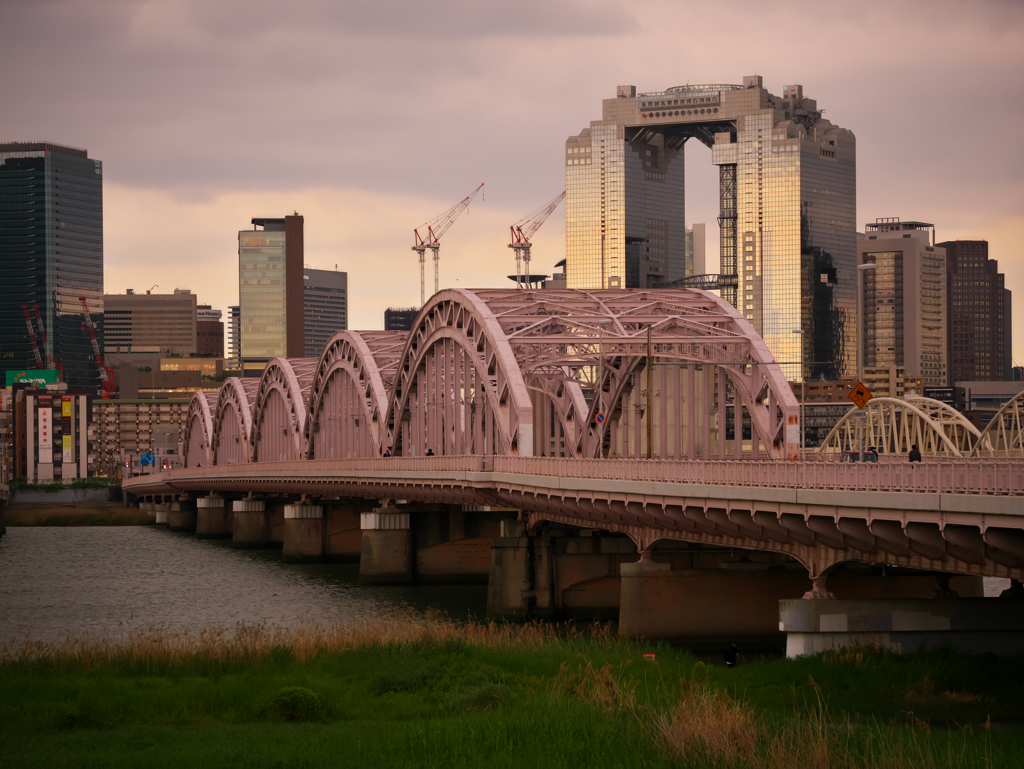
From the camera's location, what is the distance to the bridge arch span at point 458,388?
242 ft

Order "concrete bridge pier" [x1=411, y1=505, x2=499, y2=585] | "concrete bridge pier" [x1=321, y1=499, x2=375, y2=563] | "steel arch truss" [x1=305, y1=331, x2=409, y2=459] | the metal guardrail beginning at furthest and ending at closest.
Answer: "concrete bridge pier" [x1=321, y1=499, x2=375, y2=563], "steel arch truss" [x1=305, y1=331, x2=409, y2=459], "concrete bridge pier" [x1=411, y1=505, x2=499, y2=585], the metal guardrail

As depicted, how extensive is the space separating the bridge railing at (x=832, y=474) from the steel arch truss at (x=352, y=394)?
49.2m

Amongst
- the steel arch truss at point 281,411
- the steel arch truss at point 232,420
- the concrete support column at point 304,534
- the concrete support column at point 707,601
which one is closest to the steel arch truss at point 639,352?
the concrete support column at point 707,601

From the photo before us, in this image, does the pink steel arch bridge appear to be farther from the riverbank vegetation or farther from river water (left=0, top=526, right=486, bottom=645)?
river water (left=0, top=526, right=486, bottom=645)

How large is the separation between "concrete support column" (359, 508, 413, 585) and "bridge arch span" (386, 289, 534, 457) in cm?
548

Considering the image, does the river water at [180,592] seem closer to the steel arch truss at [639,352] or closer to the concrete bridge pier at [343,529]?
the concrete bridge pier at [343,529]

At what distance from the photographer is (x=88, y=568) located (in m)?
104

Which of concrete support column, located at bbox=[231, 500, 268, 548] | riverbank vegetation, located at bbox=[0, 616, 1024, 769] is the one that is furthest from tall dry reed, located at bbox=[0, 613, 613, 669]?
concrete support column, located at bbox=[231, 500, 268, 548]

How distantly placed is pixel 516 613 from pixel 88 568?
49.0 meters

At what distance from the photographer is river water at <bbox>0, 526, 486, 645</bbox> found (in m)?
68.1

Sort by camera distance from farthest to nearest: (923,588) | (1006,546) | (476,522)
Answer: (476,522) → (923,588) → (1006,546)

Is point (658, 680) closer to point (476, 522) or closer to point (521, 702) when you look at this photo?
point (521, 702)

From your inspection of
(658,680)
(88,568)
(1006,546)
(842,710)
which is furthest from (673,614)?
(88,568)

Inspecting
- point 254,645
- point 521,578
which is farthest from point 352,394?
point 254,645
